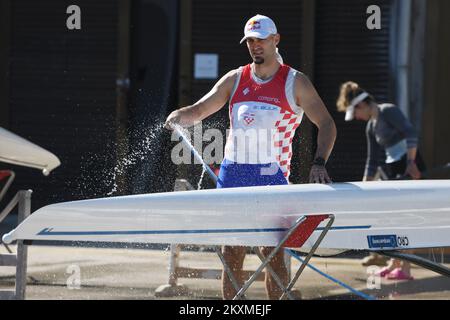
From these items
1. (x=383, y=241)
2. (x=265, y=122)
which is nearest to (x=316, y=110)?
(x=265, y=122)

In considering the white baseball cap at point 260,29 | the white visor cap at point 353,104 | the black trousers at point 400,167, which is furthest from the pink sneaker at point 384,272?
the white baseball cap at point 260,29

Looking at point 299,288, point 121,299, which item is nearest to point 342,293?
point 299,288

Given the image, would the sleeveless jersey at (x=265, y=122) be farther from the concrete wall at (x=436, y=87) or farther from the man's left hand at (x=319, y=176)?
the concrete wall at (x=436, y=87)

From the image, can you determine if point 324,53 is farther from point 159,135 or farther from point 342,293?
point 342,293

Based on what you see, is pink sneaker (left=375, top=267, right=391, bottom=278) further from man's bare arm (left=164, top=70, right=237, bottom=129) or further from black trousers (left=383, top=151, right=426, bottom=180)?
man's bare arm (left=164, top=70, right=237, bottom=129)

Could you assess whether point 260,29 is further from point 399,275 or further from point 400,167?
point 400,167

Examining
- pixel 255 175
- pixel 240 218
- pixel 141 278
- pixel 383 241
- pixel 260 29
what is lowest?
pixel 141 278

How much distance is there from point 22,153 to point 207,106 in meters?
3.07

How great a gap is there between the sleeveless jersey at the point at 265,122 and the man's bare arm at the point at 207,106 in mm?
167

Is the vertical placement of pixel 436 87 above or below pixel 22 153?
above

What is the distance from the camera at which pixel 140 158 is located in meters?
11.1

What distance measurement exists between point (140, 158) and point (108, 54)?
1272mm

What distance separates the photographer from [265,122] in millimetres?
6102

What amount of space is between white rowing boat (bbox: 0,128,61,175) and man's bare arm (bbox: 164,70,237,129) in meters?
2.92
